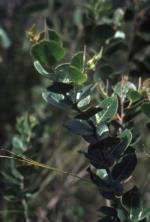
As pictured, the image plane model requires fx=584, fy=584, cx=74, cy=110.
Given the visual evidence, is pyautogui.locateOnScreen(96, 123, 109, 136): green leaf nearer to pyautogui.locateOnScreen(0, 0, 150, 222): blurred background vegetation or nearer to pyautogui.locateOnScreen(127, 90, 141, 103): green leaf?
pyautogui.locateOnScreen(127, 90, 141, 103): green leaf

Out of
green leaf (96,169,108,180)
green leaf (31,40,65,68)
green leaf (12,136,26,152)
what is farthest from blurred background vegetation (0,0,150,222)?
green leaf (31,40,65,68)

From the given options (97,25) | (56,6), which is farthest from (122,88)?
(56,6)

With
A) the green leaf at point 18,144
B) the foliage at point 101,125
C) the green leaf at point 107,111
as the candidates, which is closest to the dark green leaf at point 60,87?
the foliage at point 101,125

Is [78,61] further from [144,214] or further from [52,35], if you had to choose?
[144,214]

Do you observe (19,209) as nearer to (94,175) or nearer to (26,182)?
(26,182)

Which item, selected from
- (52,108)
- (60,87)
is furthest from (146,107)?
(52,108)

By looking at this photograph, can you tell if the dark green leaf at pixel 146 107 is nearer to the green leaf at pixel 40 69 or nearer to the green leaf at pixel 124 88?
the green leaf at pixel 124 88

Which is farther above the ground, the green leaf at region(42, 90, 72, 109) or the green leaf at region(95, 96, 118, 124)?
the green leaf at region(42, 90, 72, 109)
